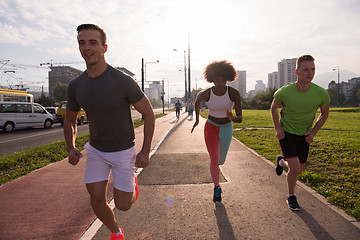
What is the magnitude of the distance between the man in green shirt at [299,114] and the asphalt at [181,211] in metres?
0.48

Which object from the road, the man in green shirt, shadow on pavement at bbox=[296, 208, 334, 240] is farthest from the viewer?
the road

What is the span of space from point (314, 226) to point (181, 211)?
5.26 feet

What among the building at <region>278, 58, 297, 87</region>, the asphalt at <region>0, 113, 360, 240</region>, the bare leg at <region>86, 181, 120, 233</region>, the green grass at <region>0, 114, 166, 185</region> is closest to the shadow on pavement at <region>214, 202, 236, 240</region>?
the asphalt at <region>0, 113, 360, 240</region>

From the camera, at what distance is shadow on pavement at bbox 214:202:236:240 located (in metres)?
2.76

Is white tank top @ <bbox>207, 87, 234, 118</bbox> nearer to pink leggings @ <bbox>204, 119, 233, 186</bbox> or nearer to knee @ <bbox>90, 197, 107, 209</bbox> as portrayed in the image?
pink leggings @ <bbox>204, 119, 233, 186</bbox>

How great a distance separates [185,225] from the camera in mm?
3041

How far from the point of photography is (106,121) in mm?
2326

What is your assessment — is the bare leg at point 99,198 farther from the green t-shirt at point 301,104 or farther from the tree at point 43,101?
the tree at point 43,101

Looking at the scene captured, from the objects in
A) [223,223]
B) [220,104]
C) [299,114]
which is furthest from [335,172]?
[223,223]

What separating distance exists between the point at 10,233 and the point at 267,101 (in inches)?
2849

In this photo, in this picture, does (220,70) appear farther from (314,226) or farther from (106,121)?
(314,226)

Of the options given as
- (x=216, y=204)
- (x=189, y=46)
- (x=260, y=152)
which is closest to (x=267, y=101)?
(x=189, y=46)

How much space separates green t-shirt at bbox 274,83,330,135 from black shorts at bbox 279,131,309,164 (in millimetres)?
79

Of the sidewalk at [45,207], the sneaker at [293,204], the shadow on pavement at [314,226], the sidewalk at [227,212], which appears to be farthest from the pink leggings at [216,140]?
the sidewalk at [45,207]
